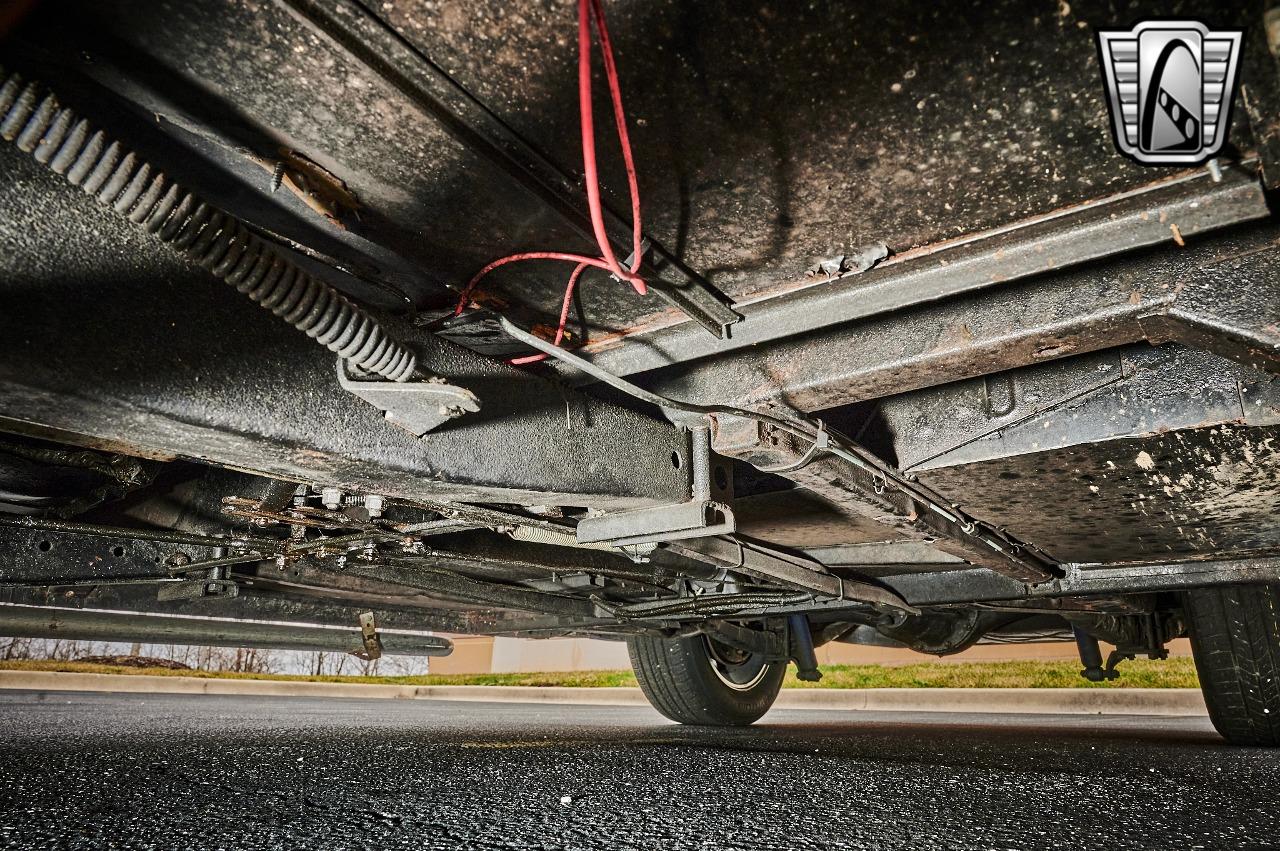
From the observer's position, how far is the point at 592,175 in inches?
31.3

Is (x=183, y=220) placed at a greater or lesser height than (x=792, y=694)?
greater

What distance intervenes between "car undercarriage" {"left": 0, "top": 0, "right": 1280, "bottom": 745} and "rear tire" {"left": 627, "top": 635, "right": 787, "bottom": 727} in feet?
6.42

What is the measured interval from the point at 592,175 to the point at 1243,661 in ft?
10.8

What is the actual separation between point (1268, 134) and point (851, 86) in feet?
1.70

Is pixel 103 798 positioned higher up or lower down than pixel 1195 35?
lower down

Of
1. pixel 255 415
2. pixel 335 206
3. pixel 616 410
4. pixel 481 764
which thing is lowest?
pixel 481 764

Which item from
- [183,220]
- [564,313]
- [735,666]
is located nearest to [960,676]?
[735,666]

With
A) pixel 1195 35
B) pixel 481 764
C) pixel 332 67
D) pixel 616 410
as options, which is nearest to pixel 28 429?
pixel 332 67

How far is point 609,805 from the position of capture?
4.67ft

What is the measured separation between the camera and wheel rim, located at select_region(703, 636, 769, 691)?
3949 mm

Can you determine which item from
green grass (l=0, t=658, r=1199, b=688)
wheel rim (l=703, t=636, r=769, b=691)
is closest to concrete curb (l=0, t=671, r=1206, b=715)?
green grass (l=0, t=658, r=1199, b=688)

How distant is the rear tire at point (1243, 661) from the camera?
→ 267 cm

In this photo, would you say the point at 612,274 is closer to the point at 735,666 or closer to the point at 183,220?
the point at 183,220

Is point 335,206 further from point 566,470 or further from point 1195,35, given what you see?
point 1195,35
